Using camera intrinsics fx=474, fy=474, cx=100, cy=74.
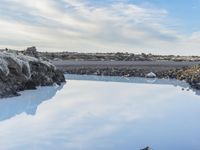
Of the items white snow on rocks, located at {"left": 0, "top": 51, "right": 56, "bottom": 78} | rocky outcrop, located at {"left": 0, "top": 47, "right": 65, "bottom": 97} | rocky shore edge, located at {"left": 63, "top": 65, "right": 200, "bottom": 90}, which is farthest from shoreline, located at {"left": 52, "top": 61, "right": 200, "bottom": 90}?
white snow on rocks, located at {"left": 0, "top": 51, "right": 56, "bottom": 78}

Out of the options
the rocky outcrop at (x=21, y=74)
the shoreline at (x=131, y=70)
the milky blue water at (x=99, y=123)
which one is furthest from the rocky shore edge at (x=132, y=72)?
the milky blue water at (x=99, y=123)

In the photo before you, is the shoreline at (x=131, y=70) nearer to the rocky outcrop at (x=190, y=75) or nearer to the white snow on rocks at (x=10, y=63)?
the rocky outcrop at (x=190, y=75)

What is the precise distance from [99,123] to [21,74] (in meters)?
15.3

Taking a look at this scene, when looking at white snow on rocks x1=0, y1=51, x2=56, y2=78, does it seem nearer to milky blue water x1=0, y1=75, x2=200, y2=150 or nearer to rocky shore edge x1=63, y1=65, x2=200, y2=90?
milky blue water x1=0, y1=75, x2=200, y2=150

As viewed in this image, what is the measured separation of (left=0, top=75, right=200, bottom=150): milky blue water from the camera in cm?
1409

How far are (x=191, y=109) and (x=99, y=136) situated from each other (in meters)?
8.50

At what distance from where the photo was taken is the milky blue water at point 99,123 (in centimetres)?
1409

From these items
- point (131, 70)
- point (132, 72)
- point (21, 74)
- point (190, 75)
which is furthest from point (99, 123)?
point (131, 70)

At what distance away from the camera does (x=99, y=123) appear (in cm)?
1773

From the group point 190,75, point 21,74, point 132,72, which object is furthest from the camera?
point 132,72

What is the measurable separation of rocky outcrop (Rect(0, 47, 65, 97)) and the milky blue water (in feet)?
7.61

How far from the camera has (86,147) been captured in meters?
13.6

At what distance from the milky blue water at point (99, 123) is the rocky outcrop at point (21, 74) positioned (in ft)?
7.61

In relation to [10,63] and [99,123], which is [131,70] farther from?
[99,123]
